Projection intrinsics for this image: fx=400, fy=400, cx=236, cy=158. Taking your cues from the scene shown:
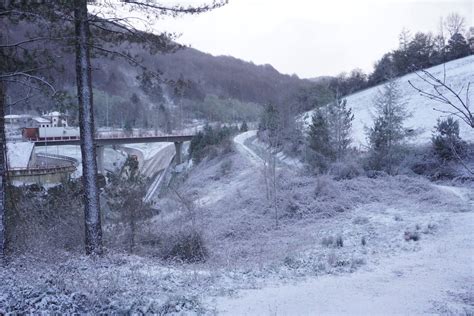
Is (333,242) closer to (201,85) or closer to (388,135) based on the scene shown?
(388,135)

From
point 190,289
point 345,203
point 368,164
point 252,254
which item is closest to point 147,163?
point 368,164

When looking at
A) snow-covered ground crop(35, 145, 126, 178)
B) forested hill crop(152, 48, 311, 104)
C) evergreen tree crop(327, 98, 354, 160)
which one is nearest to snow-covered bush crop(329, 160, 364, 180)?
evergreen tree crop(327, 98, 354, 160)

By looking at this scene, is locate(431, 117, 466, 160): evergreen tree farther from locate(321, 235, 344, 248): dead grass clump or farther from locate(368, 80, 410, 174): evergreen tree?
locate(321, 235, 344, 248): dead grass clump

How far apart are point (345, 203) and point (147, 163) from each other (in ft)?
177

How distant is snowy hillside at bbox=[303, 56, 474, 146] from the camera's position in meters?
36.9

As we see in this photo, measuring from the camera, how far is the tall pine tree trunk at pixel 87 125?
356 inches

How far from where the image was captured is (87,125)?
30.9 ft

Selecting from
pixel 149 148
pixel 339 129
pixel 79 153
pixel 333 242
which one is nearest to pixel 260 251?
pixel 333 242

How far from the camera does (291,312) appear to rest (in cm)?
649

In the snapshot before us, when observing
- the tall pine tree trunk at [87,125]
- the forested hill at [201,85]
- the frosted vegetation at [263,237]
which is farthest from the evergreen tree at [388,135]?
the forested hill at [201,85]

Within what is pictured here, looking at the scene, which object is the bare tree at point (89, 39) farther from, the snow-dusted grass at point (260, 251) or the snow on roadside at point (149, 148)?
the snow on roadside at point (149, 148)

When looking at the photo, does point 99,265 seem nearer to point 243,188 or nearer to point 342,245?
point 342,245

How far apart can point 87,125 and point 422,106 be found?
44.7 metres

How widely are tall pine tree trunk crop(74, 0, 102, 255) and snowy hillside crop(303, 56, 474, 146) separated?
1013 inches
